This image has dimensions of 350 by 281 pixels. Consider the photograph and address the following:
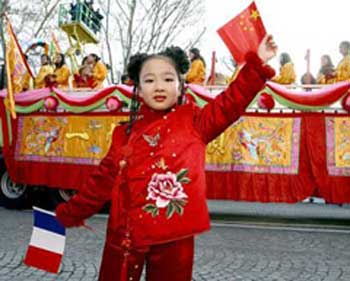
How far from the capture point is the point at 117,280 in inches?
89.5

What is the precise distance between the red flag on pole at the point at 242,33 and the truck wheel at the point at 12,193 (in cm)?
753

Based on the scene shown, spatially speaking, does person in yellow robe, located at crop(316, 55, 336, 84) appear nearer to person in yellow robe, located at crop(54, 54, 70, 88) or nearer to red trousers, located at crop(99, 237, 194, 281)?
person in yellow robe, located at crop(54, 54, 70, 88)

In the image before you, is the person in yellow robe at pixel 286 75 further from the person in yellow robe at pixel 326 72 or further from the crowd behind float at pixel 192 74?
the person in yellow robe at pixel 326 72

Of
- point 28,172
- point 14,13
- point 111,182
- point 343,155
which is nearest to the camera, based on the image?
point 111,182

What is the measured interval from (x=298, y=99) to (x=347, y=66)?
1002 millimetres

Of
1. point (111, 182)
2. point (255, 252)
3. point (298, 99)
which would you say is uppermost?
point (298, 99)

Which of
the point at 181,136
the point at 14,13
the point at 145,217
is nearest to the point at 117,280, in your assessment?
the point at 145,217

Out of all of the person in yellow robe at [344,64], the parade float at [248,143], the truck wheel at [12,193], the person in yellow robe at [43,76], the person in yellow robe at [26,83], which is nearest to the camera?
the parade float at [248,143]

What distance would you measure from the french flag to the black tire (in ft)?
22.1

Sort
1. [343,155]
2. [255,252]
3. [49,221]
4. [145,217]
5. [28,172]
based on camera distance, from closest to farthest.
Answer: [145,217]
[49,221]
[255,252]
[343,155]
[28,172]

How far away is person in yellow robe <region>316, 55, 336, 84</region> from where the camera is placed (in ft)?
26.5

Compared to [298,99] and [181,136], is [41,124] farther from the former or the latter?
[181,136]

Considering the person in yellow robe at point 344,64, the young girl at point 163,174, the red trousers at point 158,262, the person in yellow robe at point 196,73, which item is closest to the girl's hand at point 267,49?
the young girl at point 163,174

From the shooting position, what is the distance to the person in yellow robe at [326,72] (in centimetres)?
809
